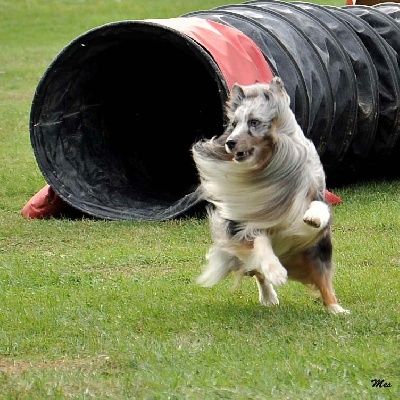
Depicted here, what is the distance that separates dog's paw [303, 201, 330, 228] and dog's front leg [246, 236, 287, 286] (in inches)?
11.4

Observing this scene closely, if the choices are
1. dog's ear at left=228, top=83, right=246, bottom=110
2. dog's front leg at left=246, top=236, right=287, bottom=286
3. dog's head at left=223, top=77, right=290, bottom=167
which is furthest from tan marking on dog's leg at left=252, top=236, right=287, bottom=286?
dog's ear at left=228, top=83, right=246, bottom=110

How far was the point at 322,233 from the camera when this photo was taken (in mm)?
6512

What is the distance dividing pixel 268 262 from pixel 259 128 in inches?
33.7

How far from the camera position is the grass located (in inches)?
191

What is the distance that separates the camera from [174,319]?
6.29 metres

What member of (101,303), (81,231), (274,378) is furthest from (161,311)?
(81,231)

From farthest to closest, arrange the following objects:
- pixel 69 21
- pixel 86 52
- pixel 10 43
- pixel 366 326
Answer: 1. pixel 69 21
2. pixel 10 43
3. pixel 86 52
4. pixel 366 326

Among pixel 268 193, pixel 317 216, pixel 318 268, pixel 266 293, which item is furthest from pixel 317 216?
pixel 266 293

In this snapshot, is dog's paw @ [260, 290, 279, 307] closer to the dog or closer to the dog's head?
the dog

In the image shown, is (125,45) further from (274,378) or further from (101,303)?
(274,378)

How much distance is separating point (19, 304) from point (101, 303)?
1.78ft

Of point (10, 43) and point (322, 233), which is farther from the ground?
point (322, 233)

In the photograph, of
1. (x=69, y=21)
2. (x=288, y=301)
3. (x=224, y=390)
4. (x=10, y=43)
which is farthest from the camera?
(x=69, y=21)

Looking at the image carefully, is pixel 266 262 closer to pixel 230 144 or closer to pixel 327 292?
pixel 327 292
